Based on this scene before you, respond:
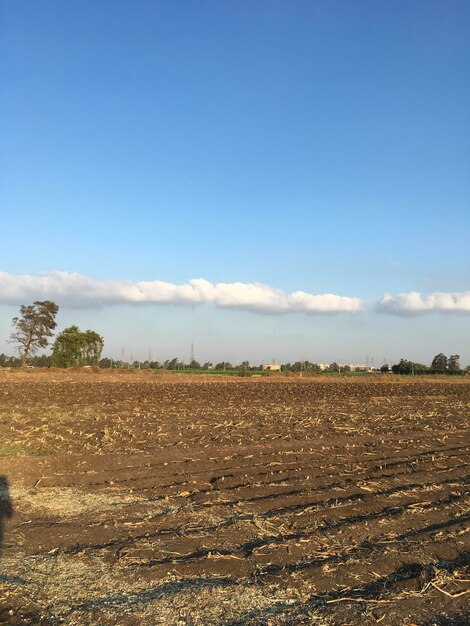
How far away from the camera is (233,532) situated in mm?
5641

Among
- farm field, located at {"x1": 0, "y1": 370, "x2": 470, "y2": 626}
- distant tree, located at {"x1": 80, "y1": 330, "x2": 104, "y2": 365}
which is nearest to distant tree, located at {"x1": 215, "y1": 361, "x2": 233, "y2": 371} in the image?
distant tree, located at {"x1": 80, "y1": 330, "x2": 104, "y2": 365}

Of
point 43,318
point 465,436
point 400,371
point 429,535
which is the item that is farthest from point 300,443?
point 400,371

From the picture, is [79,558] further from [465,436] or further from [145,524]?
[465,436]

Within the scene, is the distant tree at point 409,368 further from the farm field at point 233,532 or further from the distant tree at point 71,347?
the farm field at point 233,532

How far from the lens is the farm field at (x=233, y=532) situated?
395cm

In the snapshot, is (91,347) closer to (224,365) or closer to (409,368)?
(224,365)

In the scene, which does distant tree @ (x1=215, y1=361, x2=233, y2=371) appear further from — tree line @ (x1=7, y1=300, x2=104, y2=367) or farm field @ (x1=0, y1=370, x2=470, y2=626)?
farm field @ (x1=0, y1=370, x2=470, y2=626)

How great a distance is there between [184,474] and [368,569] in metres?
4.67

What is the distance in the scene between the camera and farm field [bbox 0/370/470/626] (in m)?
3.95

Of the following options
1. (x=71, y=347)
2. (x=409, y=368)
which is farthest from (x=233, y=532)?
(x=409, y=368)

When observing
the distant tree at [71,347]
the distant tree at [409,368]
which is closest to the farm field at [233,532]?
the distant tree at [71,347]

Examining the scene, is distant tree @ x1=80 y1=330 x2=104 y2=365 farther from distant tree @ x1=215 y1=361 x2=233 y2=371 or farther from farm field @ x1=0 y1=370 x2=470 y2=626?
farm field @ x1=0 y1=370 x2=470 y2=626

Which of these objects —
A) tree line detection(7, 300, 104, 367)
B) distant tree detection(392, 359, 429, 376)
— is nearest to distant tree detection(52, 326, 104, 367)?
tree line detection(7, 300, 104, 367)

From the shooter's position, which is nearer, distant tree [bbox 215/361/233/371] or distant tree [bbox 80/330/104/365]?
distant tree [bbox 80/330/104/365]
